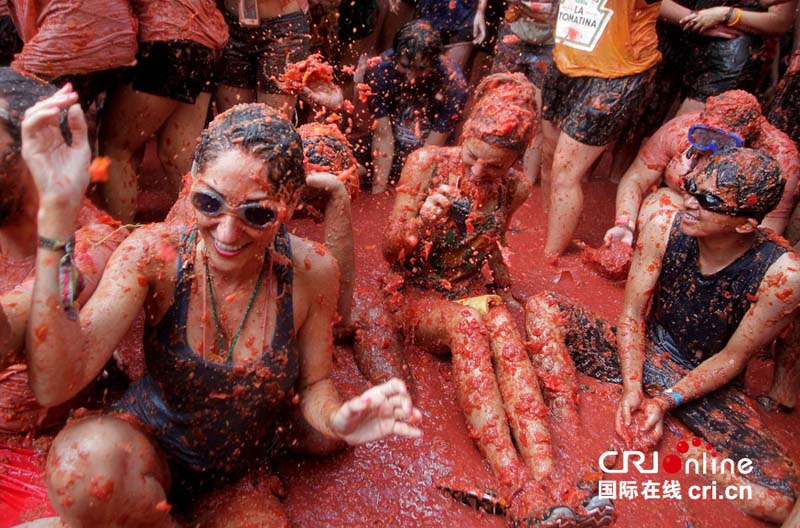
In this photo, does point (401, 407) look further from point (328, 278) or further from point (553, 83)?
point (553, 83)

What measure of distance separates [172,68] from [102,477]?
228 centimetres

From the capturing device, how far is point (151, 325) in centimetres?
198

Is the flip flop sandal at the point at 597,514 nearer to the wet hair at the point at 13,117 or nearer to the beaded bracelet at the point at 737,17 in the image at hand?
the wet hair at the point at 13,117

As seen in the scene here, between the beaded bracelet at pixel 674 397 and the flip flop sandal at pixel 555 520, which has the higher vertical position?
the flip flop sandal at pixel 555 520

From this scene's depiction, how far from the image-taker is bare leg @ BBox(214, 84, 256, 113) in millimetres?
4285

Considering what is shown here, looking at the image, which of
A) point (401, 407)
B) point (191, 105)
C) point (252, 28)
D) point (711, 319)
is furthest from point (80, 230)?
point (711, 319)

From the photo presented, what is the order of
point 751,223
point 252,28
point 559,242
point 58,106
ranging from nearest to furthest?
point 58,106
point 751,223
point 252,28
point 559,242

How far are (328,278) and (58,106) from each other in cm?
99

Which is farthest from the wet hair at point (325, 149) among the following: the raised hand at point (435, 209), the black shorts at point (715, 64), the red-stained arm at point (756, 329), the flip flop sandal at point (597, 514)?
the black shorts at point (715, 64)

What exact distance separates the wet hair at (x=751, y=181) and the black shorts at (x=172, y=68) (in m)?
2.66

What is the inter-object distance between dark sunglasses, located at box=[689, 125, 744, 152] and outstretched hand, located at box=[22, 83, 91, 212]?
337cm

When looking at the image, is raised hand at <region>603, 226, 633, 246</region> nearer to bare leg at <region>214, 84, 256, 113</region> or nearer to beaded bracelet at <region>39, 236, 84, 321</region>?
bare leg at <region>214, 84, 256, 113</region>

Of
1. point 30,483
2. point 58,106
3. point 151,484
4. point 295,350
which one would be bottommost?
point 30,483

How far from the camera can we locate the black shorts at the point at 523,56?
16.5ft
